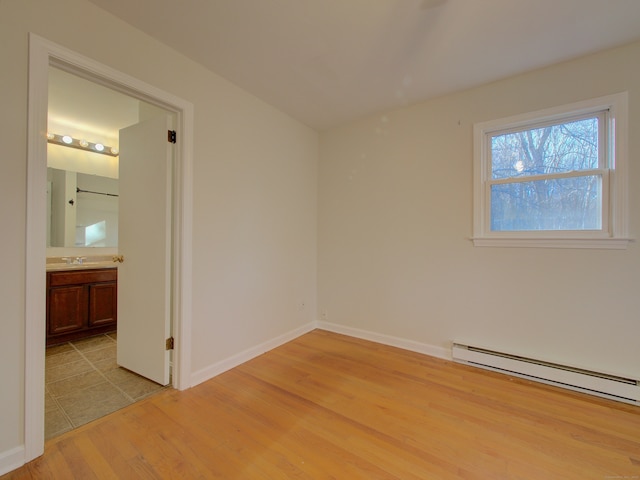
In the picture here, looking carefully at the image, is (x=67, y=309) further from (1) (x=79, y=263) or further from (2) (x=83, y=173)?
(2) (x=83, y=173)

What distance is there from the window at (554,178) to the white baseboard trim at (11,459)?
11.2ft

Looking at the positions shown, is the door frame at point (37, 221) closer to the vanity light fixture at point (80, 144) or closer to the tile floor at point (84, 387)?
the tile floor at point (84, 387)

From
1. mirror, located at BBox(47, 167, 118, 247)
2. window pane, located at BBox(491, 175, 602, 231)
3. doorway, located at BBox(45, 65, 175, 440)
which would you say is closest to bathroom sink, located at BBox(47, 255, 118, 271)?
doorway, located at BBox(45, 65, 175, 440)

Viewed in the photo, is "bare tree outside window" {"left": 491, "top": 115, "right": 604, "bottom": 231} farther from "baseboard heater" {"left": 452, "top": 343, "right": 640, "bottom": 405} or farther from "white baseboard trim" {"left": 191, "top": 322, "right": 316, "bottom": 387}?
"white baseboard trim" {"left": 191, "top": 322, "right": 316, "bottom": 387}

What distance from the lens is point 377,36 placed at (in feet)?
6.34

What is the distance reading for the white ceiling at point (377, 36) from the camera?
169cm

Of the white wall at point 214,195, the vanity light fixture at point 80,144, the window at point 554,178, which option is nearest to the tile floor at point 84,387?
the white wall at point 214,195

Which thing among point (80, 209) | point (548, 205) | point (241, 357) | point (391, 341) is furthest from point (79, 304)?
point (548, 205)

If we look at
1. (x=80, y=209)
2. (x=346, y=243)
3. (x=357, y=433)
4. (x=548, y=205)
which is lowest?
(x=357, y=433)

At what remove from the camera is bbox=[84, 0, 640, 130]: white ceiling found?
1.69 meters

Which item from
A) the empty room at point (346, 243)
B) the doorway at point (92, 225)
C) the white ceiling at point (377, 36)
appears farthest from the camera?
the doorway at point (92, 225)

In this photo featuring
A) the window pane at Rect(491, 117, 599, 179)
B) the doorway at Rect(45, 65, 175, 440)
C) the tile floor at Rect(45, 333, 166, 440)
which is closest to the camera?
the tile floor at Rect(45, 333, 166, 440)

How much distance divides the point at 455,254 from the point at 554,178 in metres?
1.00

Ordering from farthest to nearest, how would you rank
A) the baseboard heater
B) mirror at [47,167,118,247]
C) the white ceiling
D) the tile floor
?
1. mirror at [47,167,118,247]
2. the baseboard heater
3. the tile floor
4. the white ceiling
